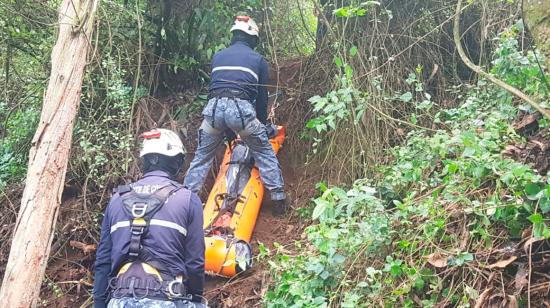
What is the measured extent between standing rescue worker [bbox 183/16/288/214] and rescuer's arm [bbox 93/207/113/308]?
191 cm

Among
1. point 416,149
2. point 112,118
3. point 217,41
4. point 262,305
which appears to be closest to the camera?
point 262,305

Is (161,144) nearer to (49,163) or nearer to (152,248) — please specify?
(152,248)

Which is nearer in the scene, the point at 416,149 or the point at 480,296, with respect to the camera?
the point at 480,296

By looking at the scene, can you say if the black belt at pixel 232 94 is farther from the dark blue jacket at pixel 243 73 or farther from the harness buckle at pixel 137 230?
the harness buckle at pixel 137 230

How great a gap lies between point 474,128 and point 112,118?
3.77 metres

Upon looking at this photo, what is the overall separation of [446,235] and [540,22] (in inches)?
61.9

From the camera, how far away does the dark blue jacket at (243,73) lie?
5410 millimetres

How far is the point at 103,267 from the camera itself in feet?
11.5

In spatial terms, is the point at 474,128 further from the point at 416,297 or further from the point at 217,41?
the point at 217,41

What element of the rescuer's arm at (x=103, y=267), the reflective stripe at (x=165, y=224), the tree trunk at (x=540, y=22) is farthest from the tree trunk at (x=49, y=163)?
the tree trunk at (x=540, y=22)

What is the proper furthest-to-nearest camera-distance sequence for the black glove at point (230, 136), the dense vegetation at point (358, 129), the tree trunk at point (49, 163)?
the black glove at point (230, 136) → the tree trunk at point (49, 163) → the dense vegetation at point (358, 129)

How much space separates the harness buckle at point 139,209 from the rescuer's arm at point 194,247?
0.29m

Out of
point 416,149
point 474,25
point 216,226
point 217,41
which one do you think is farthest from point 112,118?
point 474,25

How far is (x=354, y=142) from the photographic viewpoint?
5.60 meters
